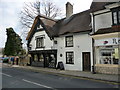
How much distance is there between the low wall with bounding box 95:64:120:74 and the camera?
34.6 ft

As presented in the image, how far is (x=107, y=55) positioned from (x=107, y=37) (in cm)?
202

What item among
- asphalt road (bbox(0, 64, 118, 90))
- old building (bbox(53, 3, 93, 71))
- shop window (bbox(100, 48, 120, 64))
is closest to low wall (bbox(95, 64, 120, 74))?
shop window (bbox(100, 48, 120, 64))

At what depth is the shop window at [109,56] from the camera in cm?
1066

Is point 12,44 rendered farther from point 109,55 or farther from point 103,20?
point 109,55

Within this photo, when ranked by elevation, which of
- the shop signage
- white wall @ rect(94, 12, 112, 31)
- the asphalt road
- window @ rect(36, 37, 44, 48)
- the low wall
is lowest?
the asphalt road

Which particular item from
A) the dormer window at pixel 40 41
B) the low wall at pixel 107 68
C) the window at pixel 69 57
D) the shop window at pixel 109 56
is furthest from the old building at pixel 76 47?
the dormer window at pixel 40 41

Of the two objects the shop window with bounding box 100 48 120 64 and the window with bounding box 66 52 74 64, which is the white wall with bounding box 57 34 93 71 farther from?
the shop window with bounding box 100 48 120 64

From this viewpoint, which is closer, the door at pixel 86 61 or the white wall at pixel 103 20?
the white wall at pixel 103 20

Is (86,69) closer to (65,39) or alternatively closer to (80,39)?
(80,39)

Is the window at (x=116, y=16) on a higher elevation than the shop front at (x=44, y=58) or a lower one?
higher

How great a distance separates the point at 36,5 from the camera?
2958 cm

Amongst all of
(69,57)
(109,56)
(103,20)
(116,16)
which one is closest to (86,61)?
(69,57)

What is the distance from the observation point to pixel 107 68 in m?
11.2

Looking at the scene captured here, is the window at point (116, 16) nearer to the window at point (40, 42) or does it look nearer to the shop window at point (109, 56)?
the shop window at point (109, 56)
